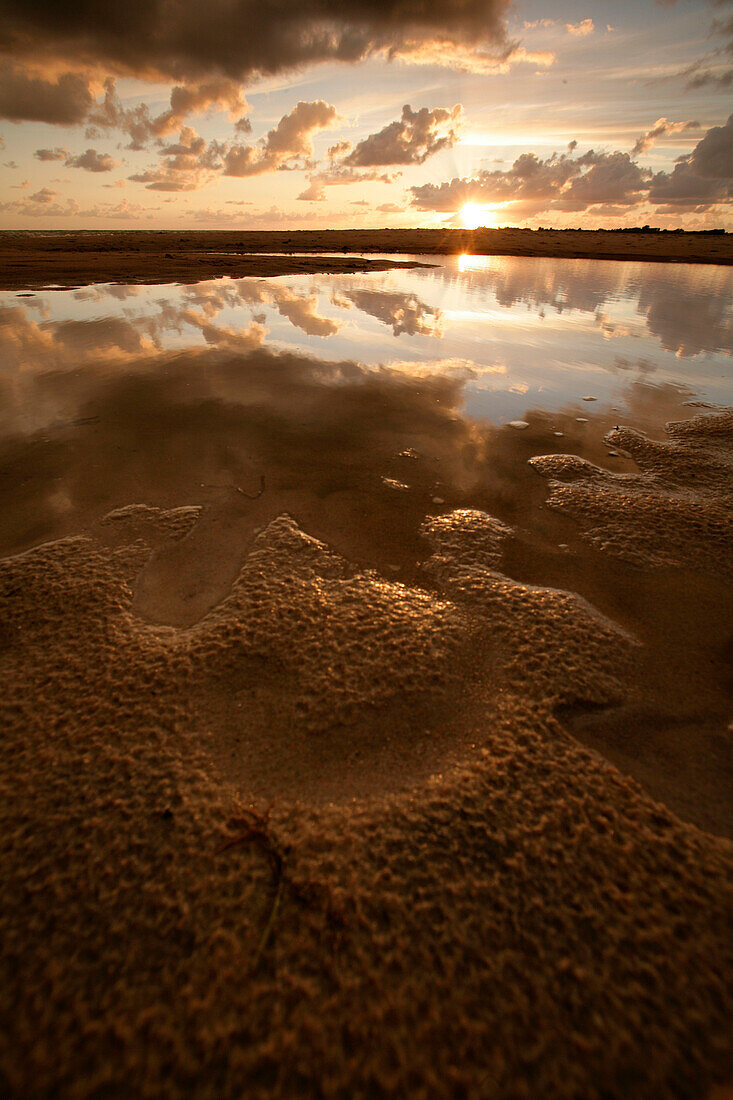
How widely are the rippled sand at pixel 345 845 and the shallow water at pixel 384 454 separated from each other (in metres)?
0.05

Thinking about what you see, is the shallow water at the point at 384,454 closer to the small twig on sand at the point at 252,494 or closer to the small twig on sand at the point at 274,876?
the small twig on sand at the point at 252,494

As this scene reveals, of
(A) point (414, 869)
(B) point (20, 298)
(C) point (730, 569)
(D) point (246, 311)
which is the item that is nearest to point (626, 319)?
(D) point (246, 311)

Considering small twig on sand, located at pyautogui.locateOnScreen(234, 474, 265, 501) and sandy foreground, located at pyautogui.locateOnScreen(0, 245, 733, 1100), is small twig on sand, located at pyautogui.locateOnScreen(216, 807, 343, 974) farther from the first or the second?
small twig on sand, located at pyautogui.locateOnScreen(234, 474, 265, 501)

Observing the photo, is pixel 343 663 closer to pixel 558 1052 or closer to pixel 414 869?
pixel 414 869

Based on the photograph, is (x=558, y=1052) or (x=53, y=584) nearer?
(x=558, y=1052)

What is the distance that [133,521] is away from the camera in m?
2.79

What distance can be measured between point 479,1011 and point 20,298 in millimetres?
14726

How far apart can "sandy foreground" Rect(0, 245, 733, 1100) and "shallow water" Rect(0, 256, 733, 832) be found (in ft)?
0.13

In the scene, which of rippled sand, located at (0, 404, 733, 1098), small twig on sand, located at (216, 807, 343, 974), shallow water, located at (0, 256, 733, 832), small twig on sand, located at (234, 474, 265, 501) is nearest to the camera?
rippled sand, located at (0, 404, 733, 1098)

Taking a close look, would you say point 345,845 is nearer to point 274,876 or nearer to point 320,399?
point 274,876

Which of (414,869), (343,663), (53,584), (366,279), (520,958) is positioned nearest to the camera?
(520,958)

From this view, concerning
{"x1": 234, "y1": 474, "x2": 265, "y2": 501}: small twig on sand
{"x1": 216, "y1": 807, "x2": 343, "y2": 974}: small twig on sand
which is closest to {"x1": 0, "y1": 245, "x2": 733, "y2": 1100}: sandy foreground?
{"x1": 216, "y1": 807, "x2": 343, "y2": 974}: small twig on sand

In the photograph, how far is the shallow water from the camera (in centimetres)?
190

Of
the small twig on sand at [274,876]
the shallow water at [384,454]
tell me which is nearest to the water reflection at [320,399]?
the shallow water at [384,454]
